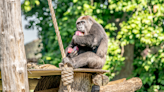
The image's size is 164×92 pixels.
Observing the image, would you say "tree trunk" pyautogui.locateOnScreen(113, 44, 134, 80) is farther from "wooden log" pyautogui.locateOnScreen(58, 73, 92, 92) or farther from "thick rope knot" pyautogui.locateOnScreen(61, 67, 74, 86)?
"thick rope knot" pyautogui.locateOnScreen(61, 67, 74, 86)

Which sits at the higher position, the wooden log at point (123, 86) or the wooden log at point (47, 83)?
the wooden log at point (47, 83)

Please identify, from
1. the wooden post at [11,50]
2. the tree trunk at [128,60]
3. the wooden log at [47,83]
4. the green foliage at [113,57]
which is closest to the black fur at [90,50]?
the wooden log at [47,83]

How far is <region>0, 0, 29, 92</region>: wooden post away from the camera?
89.7 inches

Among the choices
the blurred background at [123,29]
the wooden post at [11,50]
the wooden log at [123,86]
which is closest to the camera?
the wooden post at [11,50]

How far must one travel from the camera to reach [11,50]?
7.53ft

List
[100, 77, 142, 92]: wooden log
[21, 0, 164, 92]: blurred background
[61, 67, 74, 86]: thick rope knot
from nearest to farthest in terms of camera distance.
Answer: [61, 67, 74, 86]: thick rope knot, [100, 77, 142, 92]: wooden log, [21, 0, 164, 92]: blurred background

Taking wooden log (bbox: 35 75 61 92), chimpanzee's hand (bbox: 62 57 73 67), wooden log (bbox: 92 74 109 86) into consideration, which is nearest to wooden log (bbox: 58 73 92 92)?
wooden log (bbox: 92 74 109 86)

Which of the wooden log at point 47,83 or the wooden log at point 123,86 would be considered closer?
the wooden log at point 47,83

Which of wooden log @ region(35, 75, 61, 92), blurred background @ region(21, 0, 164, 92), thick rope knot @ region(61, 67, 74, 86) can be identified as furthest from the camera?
blurred background @ region(21, 0, 164, 92)

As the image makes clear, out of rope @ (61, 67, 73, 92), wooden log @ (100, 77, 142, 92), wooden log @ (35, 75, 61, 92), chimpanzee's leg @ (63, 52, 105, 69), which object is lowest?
wooden log @ (100, 77, 142, 92)

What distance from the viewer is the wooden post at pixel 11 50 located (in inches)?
89.7

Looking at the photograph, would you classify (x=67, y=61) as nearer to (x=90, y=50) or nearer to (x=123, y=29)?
(x=90, y=50)

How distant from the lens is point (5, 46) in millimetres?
2307

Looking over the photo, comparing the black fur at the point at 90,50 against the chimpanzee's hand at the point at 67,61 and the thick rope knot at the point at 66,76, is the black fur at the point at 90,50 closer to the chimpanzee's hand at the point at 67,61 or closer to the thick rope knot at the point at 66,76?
the chimpanzee's hand at the point at 67,61
